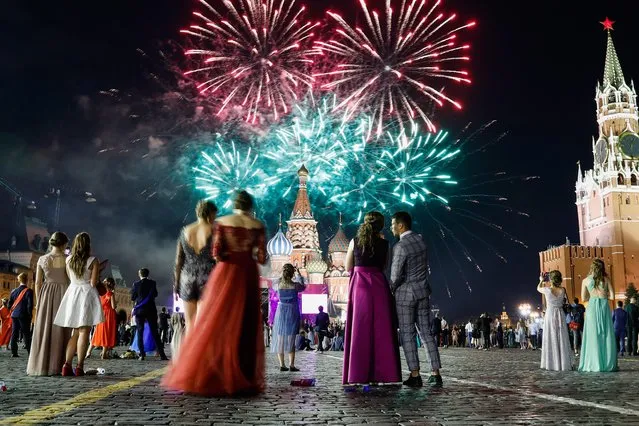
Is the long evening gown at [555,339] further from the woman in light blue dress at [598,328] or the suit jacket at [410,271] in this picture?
the suit jacket at [410,271]

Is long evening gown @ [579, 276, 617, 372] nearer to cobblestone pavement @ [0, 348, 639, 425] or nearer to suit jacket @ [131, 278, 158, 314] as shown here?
cobblestone pavement @ [0, 348, 639, 425]

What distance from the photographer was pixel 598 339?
10.8 metres

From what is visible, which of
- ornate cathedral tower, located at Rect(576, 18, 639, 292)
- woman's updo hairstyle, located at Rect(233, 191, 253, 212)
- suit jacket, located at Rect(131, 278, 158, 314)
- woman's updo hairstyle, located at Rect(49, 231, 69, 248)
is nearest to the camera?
woman's updo hairstyle, located at Rect(233, 191, 253, 212)

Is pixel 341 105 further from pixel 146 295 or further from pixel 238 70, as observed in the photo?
pixel 146 295

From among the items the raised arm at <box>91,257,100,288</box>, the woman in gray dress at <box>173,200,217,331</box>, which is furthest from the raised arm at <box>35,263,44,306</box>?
the woman in gray dress at <box>173,200,217,331</box>

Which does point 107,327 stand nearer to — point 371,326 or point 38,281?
point 38,281

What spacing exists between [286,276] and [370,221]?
12.2 ft

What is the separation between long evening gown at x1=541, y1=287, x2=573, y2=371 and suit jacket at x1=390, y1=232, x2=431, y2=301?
12.9ft

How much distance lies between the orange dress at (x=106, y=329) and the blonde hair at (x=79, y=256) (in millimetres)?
6744

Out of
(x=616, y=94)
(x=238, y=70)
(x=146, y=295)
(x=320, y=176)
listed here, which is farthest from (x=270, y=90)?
(x=616, y=94)

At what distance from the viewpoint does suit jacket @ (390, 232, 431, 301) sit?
314 inches

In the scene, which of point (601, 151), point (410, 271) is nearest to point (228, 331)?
point (410, 271)

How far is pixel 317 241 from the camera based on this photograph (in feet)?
353

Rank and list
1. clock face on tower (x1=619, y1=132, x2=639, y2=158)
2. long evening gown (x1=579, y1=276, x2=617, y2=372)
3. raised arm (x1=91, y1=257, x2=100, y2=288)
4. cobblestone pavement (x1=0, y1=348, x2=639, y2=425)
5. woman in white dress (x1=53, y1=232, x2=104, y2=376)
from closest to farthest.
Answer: cobblestone pavement (x1=0, y1=348, x2=639, y2=425) → woman in white dress (x1=53, y1=232, x2=104, y2=376) → raised arm (x1=91, y1=257, x2=100, y2=288) → long evening gown (x1=579, y1=276, x2=617, y2=372) → clock face on tower (x1=619, y1=132, x2=639, y2=158)
